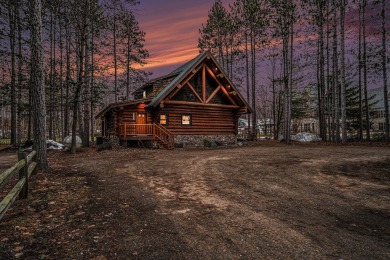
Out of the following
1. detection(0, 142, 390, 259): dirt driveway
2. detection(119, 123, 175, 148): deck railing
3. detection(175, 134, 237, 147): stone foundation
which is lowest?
detection(0, 142, 390, 259): dirt driveway

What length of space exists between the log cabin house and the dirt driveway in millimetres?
12253

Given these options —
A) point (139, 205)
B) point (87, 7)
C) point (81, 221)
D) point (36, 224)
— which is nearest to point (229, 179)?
point (139, 205)

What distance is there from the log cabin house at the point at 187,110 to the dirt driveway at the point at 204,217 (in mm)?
12253

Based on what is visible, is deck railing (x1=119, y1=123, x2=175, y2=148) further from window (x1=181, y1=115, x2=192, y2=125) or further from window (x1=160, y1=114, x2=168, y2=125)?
window (x1=181, y1=115, x2=192, y2=125)

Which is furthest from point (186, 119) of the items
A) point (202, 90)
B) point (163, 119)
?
point (202, 90)

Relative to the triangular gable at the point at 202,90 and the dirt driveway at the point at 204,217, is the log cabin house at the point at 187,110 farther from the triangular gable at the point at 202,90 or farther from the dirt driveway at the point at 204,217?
the dirt driveway at the point at 204,217

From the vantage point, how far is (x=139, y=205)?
557 centimetres

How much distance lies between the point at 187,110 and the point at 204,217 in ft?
61.3

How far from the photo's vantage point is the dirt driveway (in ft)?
11.9

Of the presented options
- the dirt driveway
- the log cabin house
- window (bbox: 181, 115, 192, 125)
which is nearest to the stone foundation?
the log cabin house

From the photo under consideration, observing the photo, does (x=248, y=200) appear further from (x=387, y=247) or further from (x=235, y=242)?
(x=387, y=247)

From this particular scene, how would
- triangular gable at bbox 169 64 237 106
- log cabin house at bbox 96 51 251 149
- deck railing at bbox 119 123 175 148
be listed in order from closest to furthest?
deck railing at bbox 119 123 175 148 → log cabin house at bbox 96 51 251 149 → triangular gable at bbox 169 64 237 106

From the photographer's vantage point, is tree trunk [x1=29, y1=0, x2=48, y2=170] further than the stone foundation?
No

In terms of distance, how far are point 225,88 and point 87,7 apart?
558 inches
